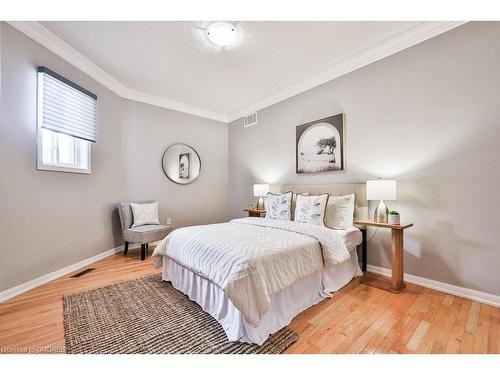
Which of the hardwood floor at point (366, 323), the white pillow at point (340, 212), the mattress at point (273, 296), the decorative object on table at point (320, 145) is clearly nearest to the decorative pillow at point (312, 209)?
the white pillow at point (340, 212)

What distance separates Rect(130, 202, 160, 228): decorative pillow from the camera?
11.2 feet

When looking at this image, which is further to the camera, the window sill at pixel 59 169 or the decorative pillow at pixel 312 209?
the decorative pillow at pixel 312 209

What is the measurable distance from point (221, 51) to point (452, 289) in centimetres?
357

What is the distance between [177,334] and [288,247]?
40.3 inches

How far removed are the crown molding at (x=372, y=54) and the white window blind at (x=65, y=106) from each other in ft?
9.12

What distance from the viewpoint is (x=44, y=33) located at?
2.30m

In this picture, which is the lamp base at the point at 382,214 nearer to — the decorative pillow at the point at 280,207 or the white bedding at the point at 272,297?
the white bedding at the point at 272,297

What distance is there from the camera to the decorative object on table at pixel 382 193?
7.36ft

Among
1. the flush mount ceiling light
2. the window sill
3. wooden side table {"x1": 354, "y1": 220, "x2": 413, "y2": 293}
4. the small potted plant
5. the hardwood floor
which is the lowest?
the hardwood floor

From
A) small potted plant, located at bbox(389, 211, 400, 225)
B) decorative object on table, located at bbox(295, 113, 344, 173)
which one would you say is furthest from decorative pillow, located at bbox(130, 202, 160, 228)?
small potted plant, located at bbox(389, 211, 400, 225)

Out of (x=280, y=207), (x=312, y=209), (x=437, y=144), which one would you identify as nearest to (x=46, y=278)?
(x=280, y=207)

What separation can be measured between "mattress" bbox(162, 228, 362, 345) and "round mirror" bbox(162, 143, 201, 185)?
2.12m

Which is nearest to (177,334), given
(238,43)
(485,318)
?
(485,318)

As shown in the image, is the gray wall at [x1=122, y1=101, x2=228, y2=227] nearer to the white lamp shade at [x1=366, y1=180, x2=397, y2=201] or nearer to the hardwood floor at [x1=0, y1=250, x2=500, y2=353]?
the hardwood floor at [x1=0, y1=250, x2=500, y2=353]
